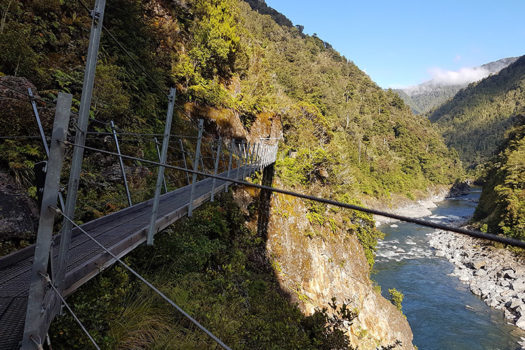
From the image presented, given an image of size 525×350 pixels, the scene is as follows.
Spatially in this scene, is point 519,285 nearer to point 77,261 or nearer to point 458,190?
point 77,261

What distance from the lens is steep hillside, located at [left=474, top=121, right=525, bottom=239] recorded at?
26.0 meters

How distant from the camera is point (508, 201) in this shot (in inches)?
1093

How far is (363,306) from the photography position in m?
11.0

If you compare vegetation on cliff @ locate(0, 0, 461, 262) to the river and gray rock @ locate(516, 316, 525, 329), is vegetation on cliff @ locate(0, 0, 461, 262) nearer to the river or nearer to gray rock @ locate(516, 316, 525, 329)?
the river

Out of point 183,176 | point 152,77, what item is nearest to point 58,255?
point 183,176

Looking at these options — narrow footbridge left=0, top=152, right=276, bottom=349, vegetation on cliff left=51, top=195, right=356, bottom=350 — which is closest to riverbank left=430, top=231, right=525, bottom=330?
vegetation on cliff left=51, top=195, right=356, bottom=350

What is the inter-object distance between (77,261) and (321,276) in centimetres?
962

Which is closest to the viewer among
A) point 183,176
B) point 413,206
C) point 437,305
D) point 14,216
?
point 14,216

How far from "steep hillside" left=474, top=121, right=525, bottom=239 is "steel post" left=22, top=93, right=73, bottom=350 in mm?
32928

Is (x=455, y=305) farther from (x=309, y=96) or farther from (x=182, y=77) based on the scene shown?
(x=309, y=96)

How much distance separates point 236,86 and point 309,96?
20.4 meters

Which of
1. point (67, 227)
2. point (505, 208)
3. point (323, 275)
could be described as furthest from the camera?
point (505, 208)

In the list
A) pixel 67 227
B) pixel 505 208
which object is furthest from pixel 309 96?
pixel 67 227

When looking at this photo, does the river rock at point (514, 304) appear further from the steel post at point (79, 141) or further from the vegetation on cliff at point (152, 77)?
the steel post at point (79, 141)
